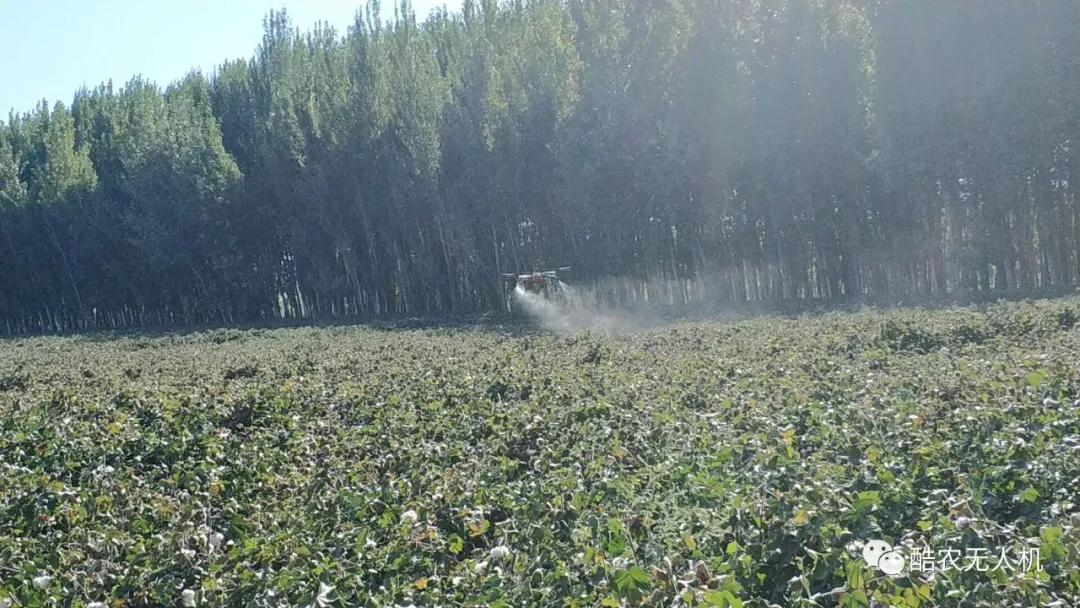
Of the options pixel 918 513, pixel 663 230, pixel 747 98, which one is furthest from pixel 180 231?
pixel 918 513

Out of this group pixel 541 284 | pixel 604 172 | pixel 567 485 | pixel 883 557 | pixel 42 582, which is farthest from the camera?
pixel 541 284

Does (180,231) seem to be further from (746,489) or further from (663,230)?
(746,489)

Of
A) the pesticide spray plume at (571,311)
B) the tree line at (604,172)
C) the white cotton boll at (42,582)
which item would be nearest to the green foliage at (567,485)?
the white cotton boll at (42,582)

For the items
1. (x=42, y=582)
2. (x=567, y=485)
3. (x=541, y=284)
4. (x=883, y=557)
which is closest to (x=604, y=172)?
(x=541, y=284)

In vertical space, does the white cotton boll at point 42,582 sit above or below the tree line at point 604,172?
below

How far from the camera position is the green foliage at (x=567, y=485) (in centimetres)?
Result: 423

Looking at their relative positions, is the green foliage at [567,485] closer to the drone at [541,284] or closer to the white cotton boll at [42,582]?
the white cotton boll at [42,582]

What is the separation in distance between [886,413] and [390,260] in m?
33.2

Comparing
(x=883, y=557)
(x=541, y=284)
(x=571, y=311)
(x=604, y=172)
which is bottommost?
(x=883, y=557)

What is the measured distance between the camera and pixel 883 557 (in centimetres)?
392

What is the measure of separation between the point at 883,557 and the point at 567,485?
7.15 feet

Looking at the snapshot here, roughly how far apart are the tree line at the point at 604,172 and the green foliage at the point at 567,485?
548 inches

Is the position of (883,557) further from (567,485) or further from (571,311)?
(571,311)

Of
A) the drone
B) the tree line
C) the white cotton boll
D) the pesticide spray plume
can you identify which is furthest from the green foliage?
the drone
